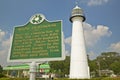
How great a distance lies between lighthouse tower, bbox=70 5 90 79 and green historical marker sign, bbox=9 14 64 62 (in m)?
17.6

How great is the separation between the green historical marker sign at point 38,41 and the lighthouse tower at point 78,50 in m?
17.6

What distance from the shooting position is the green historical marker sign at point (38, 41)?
29.2ft

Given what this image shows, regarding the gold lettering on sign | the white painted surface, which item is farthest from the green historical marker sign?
the white painted surface

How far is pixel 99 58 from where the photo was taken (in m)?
87.3

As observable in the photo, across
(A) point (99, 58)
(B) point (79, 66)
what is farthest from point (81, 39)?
(A) point (99, 58)

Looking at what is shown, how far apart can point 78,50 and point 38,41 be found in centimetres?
1827

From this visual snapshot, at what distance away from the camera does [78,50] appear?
1066 inches

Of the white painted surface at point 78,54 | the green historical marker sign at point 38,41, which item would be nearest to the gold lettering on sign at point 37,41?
the green historical marker sign at point 38,41

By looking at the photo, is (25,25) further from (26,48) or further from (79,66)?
(79,66)

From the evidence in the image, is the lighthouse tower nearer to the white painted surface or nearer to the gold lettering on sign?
the white painted surface

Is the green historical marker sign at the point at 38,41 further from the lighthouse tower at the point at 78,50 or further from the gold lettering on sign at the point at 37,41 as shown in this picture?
the lighthouse tower at the point at 78,50

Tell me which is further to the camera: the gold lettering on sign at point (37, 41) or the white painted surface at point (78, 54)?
the white painted surface at point (78, 54)

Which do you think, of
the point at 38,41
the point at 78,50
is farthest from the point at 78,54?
the point at 38,41

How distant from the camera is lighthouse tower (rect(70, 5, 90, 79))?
2625 centimetres
